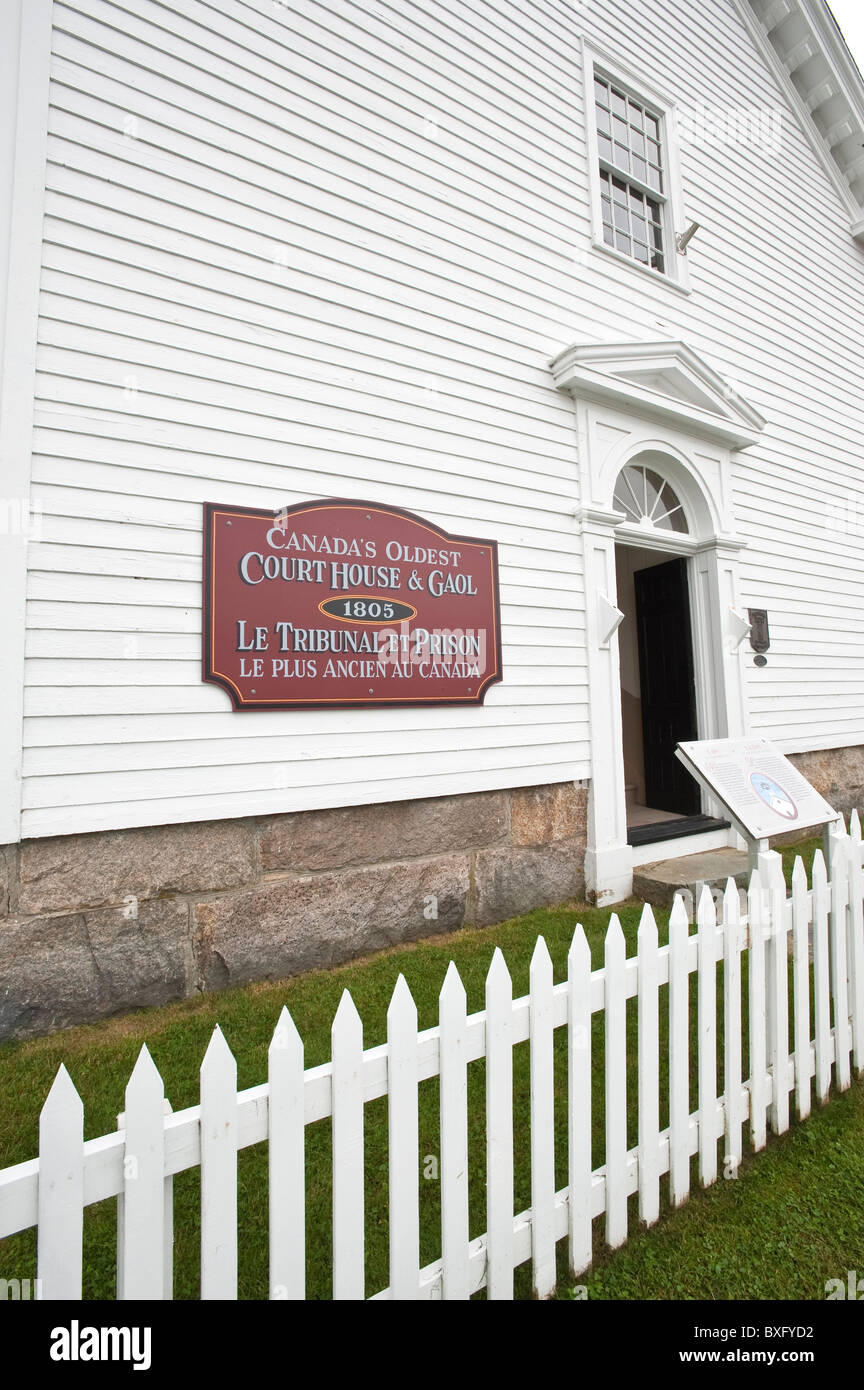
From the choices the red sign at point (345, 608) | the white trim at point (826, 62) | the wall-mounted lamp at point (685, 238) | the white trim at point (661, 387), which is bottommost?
the red sign at point (345, 608)

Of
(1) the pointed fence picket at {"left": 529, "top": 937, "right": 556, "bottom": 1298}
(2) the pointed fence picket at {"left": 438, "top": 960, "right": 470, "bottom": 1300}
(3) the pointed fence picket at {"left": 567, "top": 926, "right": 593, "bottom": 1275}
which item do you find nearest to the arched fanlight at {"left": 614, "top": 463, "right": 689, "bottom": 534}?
(3) the pointed fence picket at {"left": 567, "top": 926, "right": 593, "bottom": 1275}

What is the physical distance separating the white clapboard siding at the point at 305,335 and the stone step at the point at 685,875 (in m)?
1.02

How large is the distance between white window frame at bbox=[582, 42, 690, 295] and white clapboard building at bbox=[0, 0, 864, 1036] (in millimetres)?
34

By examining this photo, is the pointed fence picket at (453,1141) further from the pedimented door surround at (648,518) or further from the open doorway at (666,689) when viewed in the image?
the open doorway at (666,689)

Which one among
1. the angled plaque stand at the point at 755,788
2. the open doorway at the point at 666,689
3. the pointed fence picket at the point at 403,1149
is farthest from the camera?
the open doorway at the point at 666,689

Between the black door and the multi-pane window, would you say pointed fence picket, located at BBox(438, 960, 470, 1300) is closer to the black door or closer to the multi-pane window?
the black door

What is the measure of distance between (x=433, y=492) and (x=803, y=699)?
16.5 feet

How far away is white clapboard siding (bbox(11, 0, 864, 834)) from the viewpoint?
11.4 ft

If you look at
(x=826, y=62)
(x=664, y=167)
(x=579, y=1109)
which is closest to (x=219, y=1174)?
(x=579, y=1109)

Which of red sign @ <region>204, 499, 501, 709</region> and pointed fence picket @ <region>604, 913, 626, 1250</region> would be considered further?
red sign @ <region>204, 499, 501, 709</region>

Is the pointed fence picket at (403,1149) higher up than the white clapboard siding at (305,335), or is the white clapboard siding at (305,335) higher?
the white clapboard siding at (305,335)

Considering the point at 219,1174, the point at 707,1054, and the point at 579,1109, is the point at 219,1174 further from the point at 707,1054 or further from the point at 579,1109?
the point at 707,1054

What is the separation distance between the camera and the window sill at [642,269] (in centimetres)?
590

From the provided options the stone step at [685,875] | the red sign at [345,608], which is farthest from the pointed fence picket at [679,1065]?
the stone step at [685,875]
